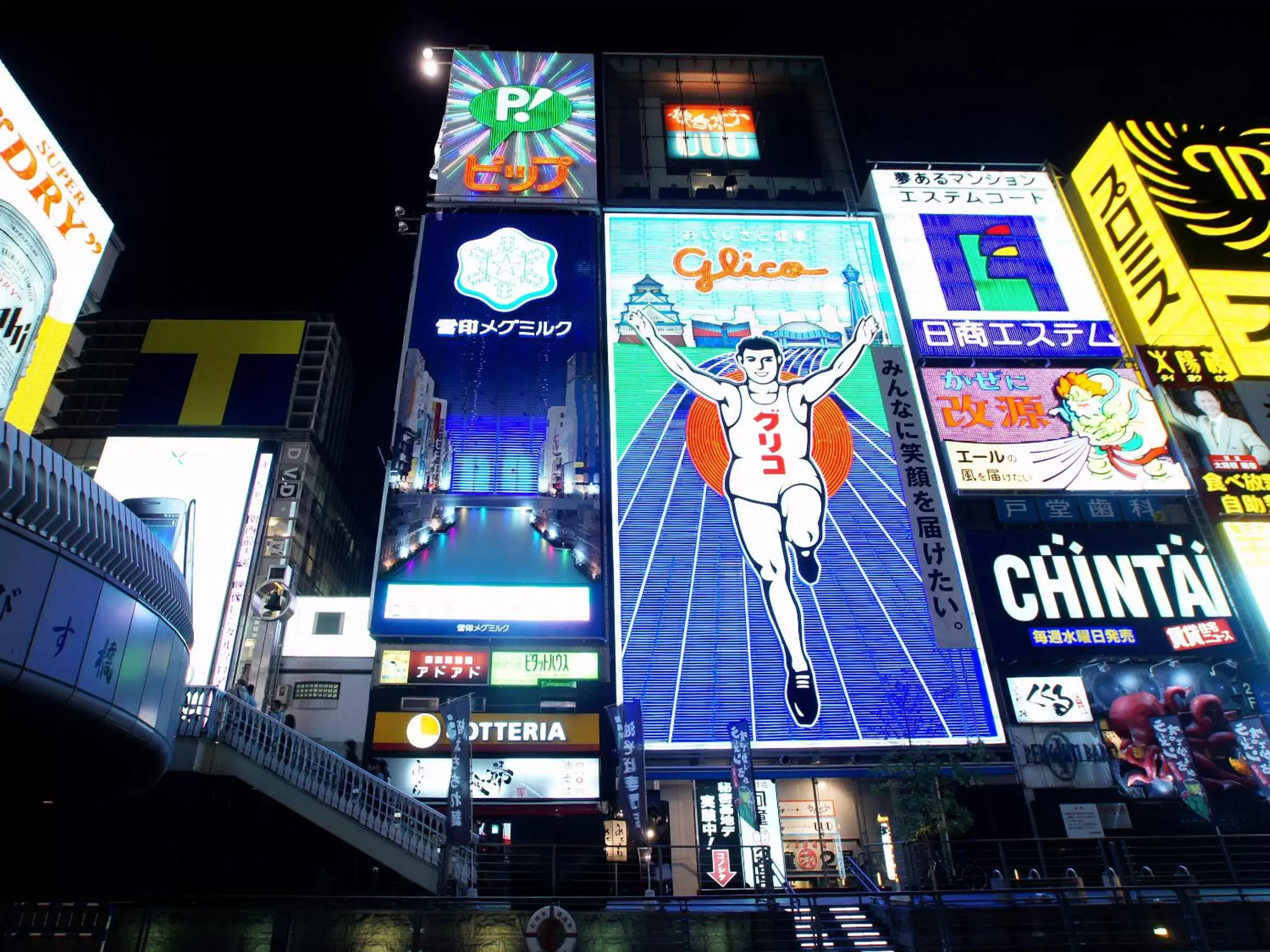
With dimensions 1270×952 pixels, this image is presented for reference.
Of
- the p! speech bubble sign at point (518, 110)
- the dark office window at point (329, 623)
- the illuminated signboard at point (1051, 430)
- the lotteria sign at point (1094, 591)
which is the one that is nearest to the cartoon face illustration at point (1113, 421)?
the illuminated signboard at point (1051, 430)

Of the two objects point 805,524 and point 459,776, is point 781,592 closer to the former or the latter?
point 805,524

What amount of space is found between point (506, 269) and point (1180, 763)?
2213cm

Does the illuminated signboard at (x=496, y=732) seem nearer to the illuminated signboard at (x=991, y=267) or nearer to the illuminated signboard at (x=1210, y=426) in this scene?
the illuminated signboard at (x=991, y=267)

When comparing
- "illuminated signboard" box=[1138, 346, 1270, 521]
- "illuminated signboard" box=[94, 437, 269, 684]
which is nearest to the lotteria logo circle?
"illuminated signboard" box=[94, 437, 269, 684]

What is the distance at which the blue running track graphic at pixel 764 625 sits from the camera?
19.4 meters

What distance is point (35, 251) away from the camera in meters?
19.0

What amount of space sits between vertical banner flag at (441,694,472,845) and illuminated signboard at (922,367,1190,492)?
47.7 feet

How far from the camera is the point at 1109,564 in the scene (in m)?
22.1

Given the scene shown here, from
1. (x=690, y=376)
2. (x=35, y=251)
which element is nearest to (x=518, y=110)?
(x=690, y=376)

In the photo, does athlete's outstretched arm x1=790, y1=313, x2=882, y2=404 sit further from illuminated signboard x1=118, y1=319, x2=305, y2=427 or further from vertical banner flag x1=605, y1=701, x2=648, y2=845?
illuminated signboard x1=118, y1=319, x2=305, y2=427

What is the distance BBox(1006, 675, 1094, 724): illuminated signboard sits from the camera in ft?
66.9

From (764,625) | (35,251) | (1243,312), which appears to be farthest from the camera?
(1243,312)

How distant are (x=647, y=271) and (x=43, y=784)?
2062 centimetres

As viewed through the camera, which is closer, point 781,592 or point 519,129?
point 781,592
